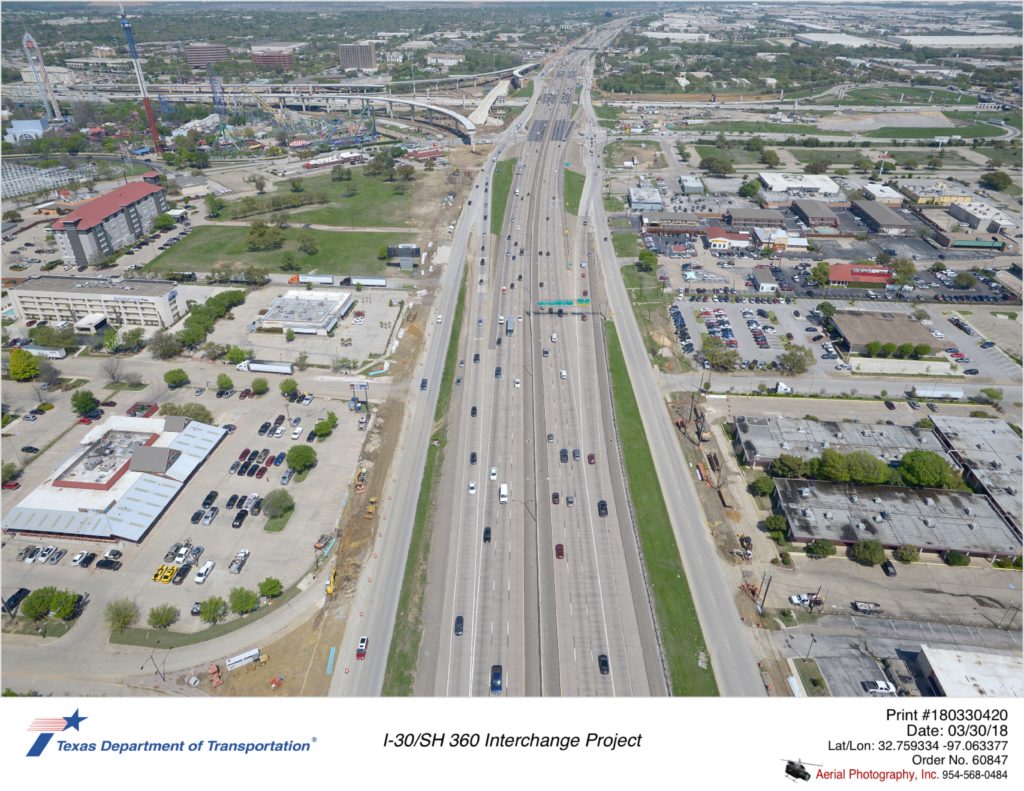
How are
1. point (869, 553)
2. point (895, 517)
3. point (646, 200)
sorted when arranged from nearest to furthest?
1. point (869, 553)
2. point (895, 517)
3. point (646, 200)

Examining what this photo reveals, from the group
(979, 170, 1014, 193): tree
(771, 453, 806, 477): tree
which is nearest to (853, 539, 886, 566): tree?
(771, 453, 806, 477): tree

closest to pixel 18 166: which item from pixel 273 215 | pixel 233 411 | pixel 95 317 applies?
pixel 273 215

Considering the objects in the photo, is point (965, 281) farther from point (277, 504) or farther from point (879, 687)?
point (277, 504)

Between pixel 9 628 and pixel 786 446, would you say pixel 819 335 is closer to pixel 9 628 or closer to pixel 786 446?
pixel 786 446

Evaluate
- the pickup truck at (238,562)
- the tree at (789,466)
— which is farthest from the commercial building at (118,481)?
the tree at (789,466)

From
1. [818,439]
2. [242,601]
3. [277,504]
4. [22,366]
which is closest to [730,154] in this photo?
[818,439]

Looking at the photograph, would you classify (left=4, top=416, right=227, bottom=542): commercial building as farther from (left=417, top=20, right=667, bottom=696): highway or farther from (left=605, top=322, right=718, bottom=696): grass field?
(left=605, top=322, right=718, bottom=696): grass field
